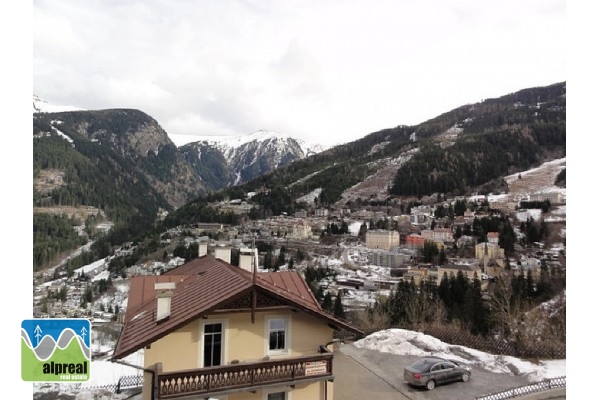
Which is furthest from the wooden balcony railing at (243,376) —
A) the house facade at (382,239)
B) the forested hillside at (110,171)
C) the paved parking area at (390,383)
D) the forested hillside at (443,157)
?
the forested hillside at (443,157)

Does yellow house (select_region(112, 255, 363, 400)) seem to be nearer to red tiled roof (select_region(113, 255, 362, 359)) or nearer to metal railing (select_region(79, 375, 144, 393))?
red tiled roof (select_region(113, 255, 362, 359))

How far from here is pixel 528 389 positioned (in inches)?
303

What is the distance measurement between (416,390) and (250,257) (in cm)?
447

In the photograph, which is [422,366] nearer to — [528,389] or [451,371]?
[451,371]

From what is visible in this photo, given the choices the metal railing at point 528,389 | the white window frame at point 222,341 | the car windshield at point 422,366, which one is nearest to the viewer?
the white window frame at point 222,341

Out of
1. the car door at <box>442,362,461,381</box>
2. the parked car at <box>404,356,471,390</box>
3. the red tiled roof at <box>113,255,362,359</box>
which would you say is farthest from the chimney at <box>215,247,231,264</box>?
the car door at <box>442,362,461,381</box>

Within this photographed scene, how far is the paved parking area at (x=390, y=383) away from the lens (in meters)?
7.71

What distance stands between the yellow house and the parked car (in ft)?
9.38

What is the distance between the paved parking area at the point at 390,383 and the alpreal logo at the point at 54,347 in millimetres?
5273

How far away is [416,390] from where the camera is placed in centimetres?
802

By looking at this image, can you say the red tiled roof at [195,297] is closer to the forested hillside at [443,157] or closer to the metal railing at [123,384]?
the metal railing at [123,384]

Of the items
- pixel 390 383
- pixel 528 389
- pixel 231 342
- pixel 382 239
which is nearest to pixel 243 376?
pixel 231 342

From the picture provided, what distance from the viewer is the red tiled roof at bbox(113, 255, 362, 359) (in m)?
4.97
